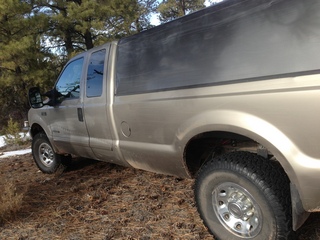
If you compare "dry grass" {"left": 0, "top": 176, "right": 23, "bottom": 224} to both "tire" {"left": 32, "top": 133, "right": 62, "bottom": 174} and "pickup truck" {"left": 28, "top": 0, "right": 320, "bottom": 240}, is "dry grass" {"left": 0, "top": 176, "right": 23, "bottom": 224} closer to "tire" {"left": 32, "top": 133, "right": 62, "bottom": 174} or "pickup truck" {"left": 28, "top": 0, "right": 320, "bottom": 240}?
"pickup truck" {"left": 28, "top": 0, "right": 320, "bottom": 240}

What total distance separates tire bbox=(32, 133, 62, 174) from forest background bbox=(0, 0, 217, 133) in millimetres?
7391

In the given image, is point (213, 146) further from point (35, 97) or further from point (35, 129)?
point (35, 129)

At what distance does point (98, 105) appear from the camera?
3.82 metres

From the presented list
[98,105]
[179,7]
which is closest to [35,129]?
[98,105]

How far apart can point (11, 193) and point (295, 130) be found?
320 centimetres

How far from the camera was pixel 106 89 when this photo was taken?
3715mm

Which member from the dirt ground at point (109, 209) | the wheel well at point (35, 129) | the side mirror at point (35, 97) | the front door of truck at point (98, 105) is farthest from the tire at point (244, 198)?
the wheel well at point (35, 129)

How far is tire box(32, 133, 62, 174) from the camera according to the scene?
5.43 meters

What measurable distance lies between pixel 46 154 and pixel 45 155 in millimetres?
43

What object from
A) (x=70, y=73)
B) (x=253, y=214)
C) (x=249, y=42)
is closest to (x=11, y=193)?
(x=70, y=73)

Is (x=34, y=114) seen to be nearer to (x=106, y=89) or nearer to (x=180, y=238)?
(x=106, y=89)

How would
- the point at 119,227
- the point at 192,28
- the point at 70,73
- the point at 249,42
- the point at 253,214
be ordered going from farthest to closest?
1. the point at 70,73
2. the point at 119,227
3. the point at 192,28
4. the point at 253,214
5. the point at 249,42

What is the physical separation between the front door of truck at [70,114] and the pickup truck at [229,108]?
22.1 inches

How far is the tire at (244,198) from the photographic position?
91.1 inches
